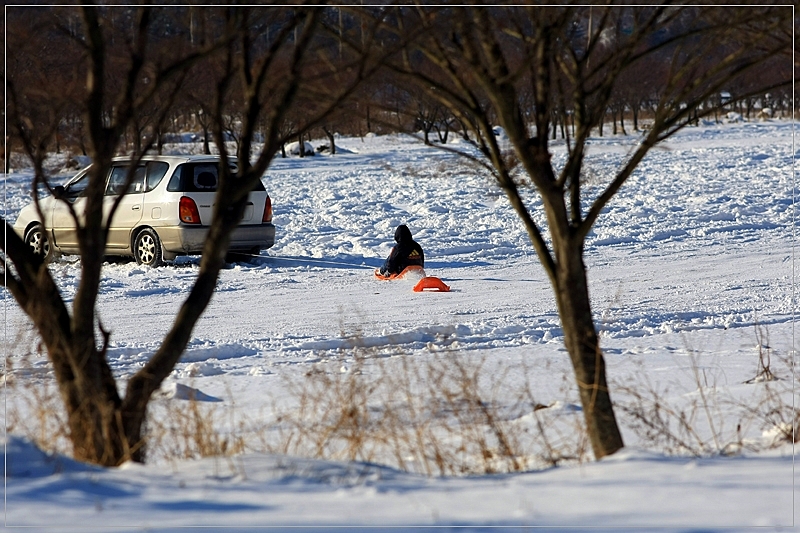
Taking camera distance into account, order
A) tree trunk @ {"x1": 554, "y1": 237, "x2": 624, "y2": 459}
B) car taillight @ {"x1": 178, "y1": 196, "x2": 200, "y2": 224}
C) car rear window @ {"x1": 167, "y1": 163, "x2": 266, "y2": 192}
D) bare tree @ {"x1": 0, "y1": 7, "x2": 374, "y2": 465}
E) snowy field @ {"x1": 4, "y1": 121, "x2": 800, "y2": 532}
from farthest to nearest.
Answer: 1. car rear window @ {"x1": 167, "y1": 163, "x2": 266, "y2": 192}
2. car taillight @ {"x1": 178, "y1": 196, "x2": 200, "y2": 224}
3. tree trunk @ {"x1": 554, "y1": 237, "x2": 624, "y2": 459}
4. bare tree @ {"x1": 0, "y1": 7, "x2": 374, "y2": 465}
5. snowy field @ {"x1": 4, "y1": 121, "x2": 800, "y2": 532}

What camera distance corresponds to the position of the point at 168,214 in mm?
13164

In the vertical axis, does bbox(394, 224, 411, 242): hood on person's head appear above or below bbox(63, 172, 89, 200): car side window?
below

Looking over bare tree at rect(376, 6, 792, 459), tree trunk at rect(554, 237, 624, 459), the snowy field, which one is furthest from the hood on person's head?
tree trunk at rect(554, 237, 624, 459)

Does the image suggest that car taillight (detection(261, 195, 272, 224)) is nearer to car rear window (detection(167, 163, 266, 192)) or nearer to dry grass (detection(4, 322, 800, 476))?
car rear window (detection(167, 163, 266, 192))

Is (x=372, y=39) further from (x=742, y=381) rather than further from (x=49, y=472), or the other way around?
(x=742, y=381)

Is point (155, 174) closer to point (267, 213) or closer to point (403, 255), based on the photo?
point (267, 213)

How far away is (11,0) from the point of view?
4805mm

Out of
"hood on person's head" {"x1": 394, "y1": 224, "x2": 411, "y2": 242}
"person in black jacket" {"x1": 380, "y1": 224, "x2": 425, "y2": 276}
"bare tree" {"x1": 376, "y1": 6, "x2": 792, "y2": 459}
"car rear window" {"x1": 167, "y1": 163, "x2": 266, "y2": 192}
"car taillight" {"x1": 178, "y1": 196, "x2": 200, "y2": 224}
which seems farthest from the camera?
"car rear window" {"x1": 167, "y1": 163, "x2": 266, "y2": 192}

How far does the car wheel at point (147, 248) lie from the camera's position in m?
13.3

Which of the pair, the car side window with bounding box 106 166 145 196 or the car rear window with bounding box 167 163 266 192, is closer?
the car rear window with bounding box 167 163 266 192

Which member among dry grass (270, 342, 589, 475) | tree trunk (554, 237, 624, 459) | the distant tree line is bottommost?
dry grass (270, 342, 589, 475)

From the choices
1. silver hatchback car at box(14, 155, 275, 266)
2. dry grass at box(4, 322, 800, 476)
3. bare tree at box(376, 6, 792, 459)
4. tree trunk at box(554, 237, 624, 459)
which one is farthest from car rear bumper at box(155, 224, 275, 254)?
tree trunk at box(554, 237, 624, 459)

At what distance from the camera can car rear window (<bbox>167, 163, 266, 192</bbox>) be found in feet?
43.5

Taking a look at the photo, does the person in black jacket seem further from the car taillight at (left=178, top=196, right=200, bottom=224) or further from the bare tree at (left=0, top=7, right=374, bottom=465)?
the bare tree at (left=0, top=7, right=374, bottom=465)
